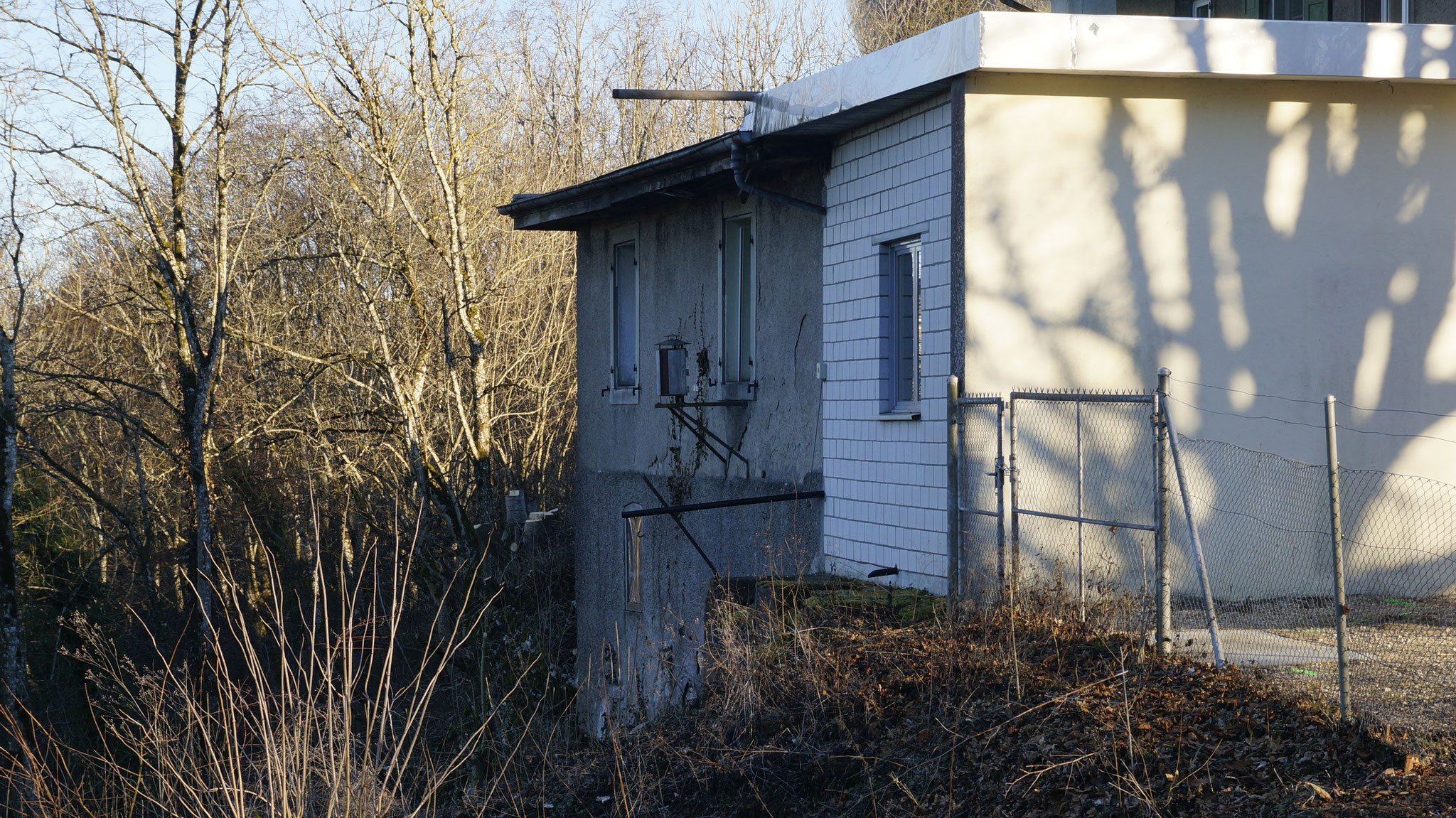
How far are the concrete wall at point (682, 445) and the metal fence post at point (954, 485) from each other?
1.67 m

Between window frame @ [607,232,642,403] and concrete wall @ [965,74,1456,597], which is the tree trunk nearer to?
window frame @ [607,232,642,403]

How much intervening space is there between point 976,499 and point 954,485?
0.22 m

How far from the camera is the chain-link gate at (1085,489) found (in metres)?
8.46

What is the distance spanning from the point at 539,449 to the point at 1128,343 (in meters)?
16.7

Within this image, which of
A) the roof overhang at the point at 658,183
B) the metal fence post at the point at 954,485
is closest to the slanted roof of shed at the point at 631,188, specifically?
the roof overhang at the point at 658,183

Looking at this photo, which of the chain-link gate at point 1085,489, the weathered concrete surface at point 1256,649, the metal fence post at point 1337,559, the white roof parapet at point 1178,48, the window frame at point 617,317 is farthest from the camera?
the window frame at point 617,317

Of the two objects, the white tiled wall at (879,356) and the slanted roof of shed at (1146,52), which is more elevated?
the slanted roof of shed at (1146,52)

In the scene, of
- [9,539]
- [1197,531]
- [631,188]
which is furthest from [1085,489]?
[9,539]

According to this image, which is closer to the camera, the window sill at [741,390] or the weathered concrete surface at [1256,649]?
the weathered concrete surface at [1256,649]

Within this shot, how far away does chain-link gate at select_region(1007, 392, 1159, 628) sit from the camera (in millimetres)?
8461

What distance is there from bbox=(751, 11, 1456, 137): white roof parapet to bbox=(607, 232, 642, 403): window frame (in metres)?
6.39

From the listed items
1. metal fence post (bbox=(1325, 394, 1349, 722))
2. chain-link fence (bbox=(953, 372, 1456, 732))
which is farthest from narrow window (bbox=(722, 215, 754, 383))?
metal fence post (bbox=(1325, 394, 1349, 722))

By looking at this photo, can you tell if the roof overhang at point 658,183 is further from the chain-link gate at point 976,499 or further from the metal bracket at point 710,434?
the chain-link gate at point 976,499

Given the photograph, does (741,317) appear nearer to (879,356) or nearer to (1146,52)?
(879,356)
